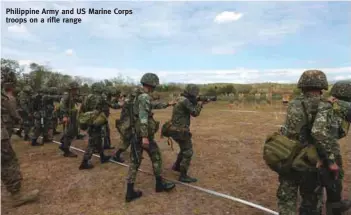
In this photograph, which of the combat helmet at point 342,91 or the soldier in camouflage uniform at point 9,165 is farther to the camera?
the soldier in camouflage uniform at point 9,165

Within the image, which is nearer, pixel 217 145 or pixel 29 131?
pixel 217 145

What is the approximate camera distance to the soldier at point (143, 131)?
4.98 meters

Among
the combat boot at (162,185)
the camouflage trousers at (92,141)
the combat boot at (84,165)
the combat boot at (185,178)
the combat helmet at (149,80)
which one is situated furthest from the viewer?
the combat boot at (84,165)

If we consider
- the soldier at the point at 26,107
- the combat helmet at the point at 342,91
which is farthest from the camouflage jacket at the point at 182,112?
the soldier at the point at 26,107

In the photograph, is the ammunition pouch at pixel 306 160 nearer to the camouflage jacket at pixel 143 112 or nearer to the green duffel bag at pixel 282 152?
the green duffel bag at pixel 282 152

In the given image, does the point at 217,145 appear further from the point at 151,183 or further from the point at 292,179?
the point at 292,179

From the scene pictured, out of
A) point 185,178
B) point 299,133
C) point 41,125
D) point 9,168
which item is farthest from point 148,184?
point 41,125

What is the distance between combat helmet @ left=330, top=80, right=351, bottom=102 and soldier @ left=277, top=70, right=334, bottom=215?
3.01 ft

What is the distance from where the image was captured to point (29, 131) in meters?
11.0

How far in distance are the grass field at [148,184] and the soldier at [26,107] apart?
60.8 inches

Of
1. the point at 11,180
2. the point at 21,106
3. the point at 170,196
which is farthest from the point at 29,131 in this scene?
the point at 170,196

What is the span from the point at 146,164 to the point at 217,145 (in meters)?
3.10

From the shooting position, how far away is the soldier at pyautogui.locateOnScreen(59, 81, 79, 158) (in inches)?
320

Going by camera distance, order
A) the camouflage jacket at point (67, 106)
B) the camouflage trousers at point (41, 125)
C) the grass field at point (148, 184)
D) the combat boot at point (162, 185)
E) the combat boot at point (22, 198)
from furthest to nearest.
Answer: the camouflage trousers at point (41, 125), the camouflage jacket at point (67, 106), the combat boot at point (162, 185), the combat boot at point (22, 198), the grass field at point (148, 184)
